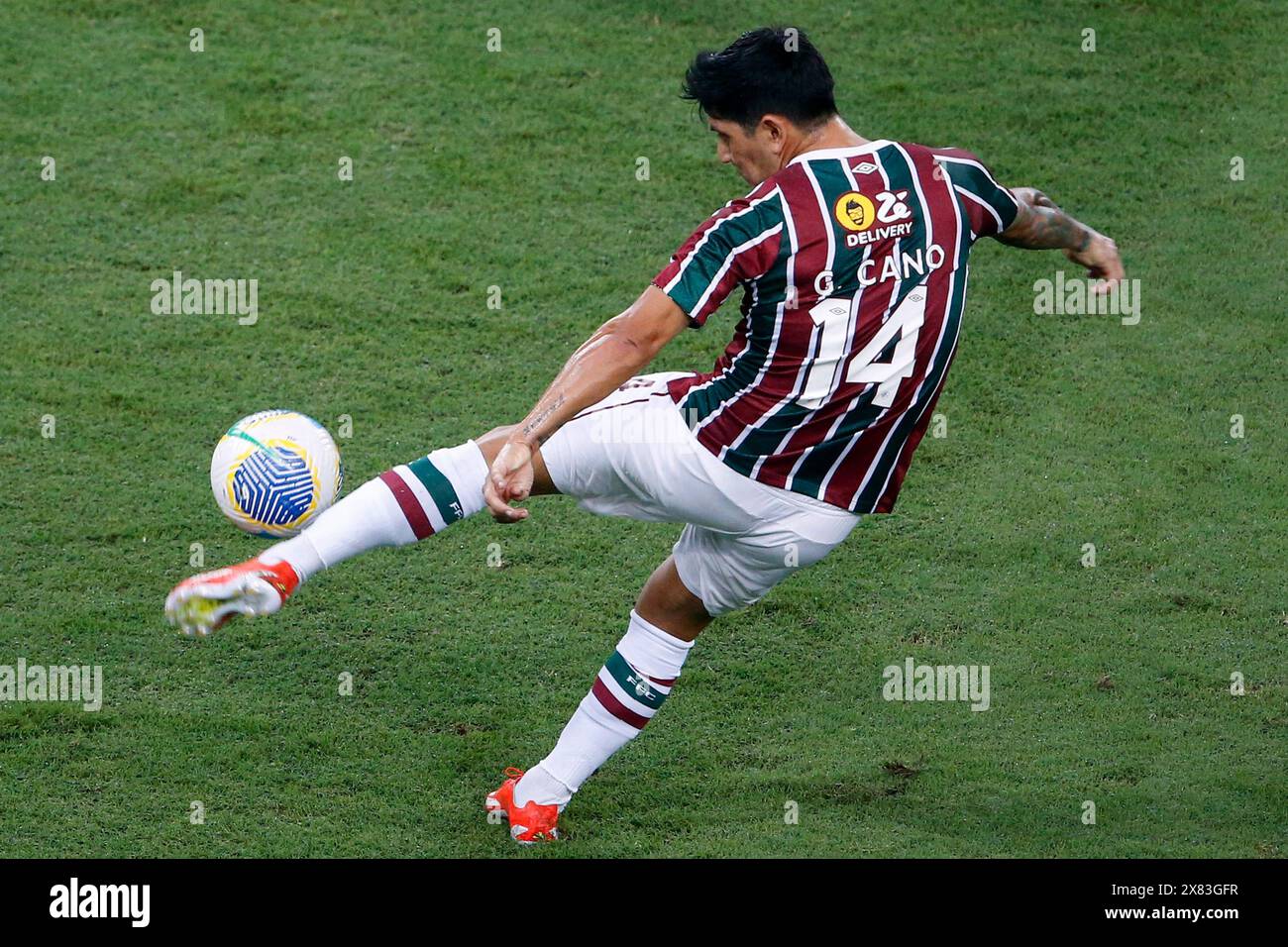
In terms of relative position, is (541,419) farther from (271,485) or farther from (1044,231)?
(1044,231)

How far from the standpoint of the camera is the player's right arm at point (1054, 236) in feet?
14.9

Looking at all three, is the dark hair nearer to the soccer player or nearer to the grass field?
the soccer player

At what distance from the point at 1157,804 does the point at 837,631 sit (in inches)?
49.0

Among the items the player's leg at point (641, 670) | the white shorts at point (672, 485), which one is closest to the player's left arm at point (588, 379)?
the white shorts at point (672, 485)

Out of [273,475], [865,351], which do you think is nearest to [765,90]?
[865,351]

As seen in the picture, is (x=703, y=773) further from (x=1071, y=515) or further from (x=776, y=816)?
(x=1071, y=515)

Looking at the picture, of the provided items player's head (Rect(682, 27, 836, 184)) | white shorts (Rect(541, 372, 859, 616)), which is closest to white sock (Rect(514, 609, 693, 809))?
white shorts (Rect(541, 372, 859, 616))

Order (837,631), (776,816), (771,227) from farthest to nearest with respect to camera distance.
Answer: (837,631) < (776,816) < (771,227)

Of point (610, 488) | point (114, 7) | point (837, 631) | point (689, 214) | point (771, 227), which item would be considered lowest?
point (837, 631)

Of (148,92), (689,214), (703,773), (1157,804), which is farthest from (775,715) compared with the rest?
(148,92)

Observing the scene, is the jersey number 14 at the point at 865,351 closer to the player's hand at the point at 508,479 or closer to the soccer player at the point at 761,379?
the soccer player at the point at 761,379

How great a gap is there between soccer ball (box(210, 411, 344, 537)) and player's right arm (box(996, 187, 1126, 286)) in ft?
6.37

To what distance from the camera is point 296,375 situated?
6.77 meters

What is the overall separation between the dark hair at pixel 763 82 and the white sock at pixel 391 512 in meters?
1.07
